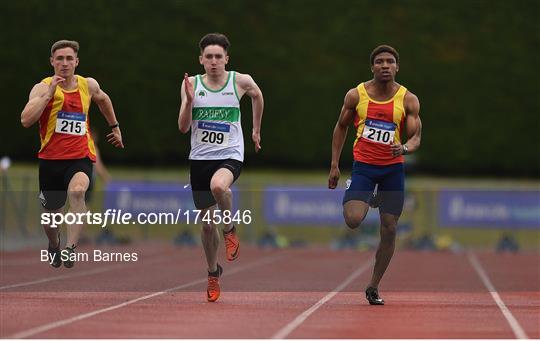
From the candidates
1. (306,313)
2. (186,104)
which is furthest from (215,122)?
(306,313)

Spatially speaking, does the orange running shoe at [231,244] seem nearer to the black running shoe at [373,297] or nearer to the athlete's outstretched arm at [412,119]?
the black running shoe at [373,297]

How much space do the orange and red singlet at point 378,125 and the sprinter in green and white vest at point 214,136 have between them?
0.91m

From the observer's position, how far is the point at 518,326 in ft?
32.9

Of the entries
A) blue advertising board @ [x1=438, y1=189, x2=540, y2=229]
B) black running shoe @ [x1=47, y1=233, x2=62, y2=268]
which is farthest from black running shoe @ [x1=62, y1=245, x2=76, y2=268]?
blue advertising board @ [x1=438, y1=189, x2=540, y2=229]

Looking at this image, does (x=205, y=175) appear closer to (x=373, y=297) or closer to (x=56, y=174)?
(x=56, y=174)

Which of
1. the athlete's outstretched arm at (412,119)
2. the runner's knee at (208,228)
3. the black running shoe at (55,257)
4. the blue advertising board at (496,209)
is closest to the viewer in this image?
the athlete's outstretched arm at (412,119)

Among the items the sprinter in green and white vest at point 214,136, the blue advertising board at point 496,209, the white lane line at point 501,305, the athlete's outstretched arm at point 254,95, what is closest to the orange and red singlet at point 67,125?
the sprinter in green and white vest at point 214,136

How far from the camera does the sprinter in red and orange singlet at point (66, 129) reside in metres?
12.2

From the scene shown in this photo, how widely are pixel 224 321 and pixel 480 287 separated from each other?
19.2ft

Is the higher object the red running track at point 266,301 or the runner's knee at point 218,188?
the runner's knee at point 218,188

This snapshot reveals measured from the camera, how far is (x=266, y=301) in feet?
40.5

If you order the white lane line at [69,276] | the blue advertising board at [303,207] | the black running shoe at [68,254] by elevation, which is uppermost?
Answer: the black running shoe at [68,254]

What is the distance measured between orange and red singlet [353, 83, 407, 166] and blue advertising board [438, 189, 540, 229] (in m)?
15.2

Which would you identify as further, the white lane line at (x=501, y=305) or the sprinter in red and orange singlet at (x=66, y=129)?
the sprinter in red and orange singlet at (x=66, y=129)
